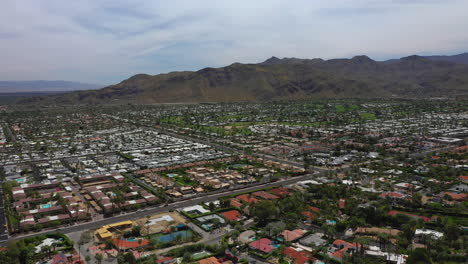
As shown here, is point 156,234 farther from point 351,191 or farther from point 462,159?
point 462,159

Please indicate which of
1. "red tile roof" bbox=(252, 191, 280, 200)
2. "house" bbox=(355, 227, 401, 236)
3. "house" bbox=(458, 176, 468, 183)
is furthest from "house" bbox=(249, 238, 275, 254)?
"house" bbox=(458, 176, 468, 183)

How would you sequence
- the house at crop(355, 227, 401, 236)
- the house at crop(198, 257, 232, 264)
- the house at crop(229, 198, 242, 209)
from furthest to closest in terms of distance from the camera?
the house at crop(229, 198, 242, 209) → the house at crop(355, 227, 401, 236) → the house at crop(198, 257, 232, 264)

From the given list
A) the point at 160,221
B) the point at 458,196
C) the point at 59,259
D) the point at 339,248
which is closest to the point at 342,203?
the point at 339,248

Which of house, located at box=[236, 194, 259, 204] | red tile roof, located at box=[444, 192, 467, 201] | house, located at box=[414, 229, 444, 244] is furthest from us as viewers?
house, located at box=[236, 194, 259, 204]

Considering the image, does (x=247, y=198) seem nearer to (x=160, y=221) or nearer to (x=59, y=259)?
(x=160, y=221)

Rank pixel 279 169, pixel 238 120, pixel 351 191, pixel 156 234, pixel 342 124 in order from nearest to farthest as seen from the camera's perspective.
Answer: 1. pixel 156 234
2. pixel 351 191
3. pixel 279 169
4. pixel 342 124
5. pixel 238 120

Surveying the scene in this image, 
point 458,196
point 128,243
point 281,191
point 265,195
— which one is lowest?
point 458,196

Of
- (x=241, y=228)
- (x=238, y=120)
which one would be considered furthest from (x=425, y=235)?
(x=238, y=120)

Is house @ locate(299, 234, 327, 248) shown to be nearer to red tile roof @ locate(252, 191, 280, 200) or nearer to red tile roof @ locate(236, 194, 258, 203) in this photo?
red tile roof @ locate(252, 191, 280, 200)
